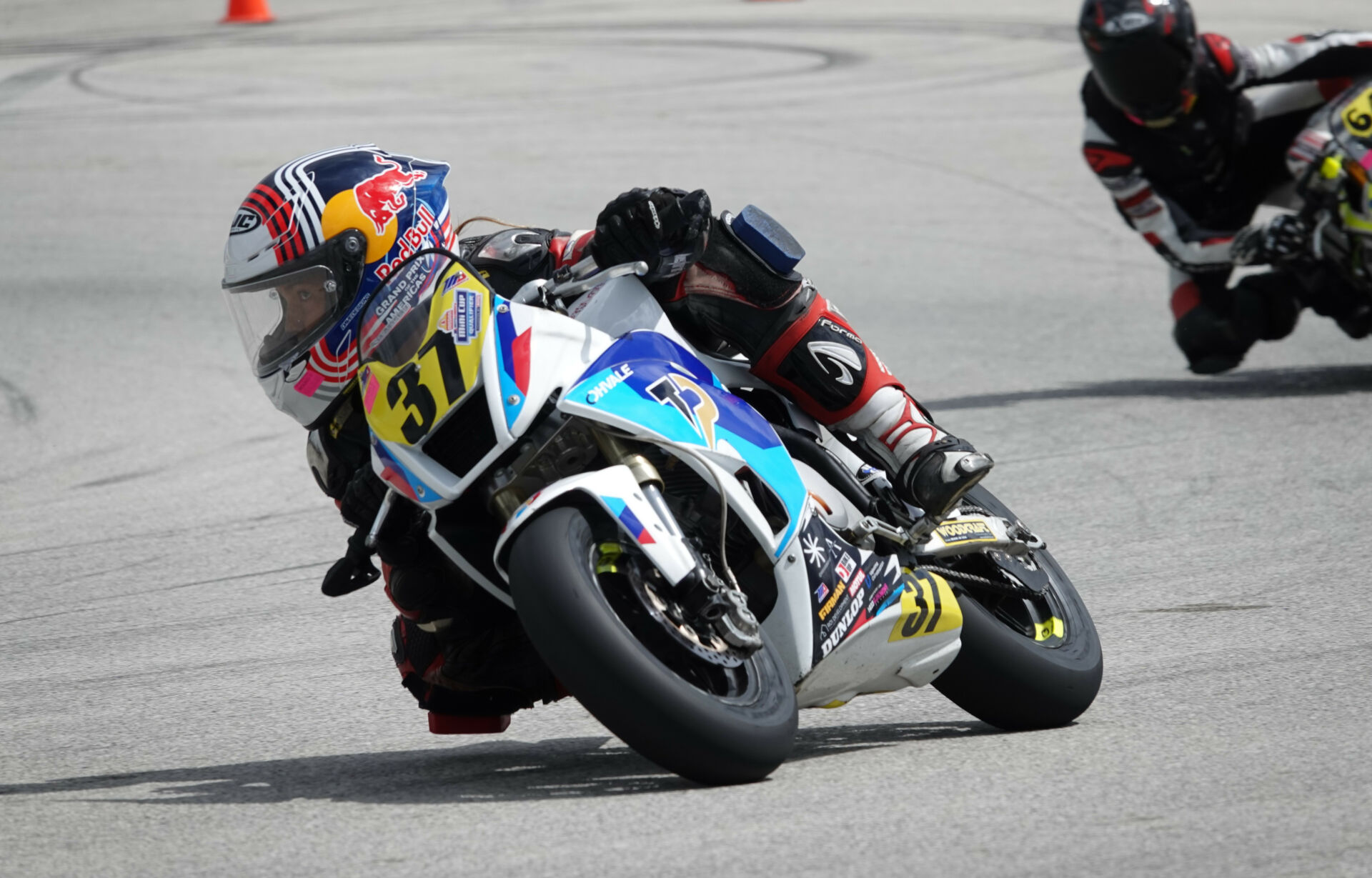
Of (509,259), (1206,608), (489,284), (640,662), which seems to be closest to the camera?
(640,662)

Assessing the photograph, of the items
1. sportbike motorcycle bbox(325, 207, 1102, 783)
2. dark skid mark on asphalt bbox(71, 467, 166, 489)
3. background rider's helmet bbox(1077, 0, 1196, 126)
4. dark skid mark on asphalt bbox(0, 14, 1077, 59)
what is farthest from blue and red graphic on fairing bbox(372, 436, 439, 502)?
dark skid mark on asphalt bbox(0, 14, 1077, 59)

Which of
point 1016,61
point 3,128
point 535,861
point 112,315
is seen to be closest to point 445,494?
point 535,861

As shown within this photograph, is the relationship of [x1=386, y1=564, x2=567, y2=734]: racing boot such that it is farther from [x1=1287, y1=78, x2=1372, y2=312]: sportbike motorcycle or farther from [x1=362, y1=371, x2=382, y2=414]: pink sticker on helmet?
[x1=1287, y1=78, x2=1372, y2=312]: sportbike motorcycle

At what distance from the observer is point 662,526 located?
332cm

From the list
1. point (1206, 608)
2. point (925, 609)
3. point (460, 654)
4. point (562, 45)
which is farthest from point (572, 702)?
point (562, 45)

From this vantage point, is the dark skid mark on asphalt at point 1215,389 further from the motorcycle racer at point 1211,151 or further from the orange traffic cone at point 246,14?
the orange traffic cone at point 246,14

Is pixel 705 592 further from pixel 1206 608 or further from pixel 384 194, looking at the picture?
pixel 1206 608

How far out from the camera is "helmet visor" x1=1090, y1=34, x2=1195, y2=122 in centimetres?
828

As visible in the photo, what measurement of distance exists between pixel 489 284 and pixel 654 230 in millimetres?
436

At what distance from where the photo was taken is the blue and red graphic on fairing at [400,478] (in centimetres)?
347

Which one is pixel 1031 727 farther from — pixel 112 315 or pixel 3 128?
pixel 3 128

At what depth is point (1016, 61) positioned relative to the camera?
20.0 m

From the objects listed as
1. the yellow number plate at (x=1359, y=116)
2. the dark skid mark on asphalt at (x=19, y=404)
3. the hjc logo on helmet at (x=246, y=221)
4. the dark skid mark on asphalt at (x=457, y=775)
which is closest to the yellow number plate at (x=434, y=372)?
the hjc logo on helmet at (x=246, y=221)

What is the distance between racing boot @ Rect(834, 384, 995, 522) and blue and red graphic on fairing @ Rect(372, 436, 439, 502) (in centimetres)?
112
